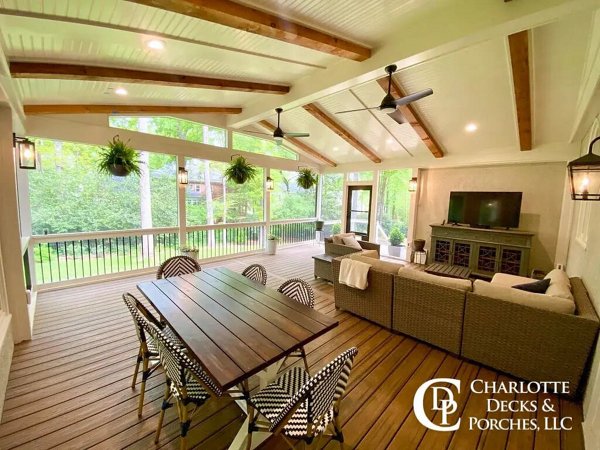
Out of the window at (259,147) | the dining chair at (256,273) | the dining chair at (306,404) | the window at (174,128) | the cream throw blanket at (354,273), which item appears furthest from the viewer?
the window at (259,147)

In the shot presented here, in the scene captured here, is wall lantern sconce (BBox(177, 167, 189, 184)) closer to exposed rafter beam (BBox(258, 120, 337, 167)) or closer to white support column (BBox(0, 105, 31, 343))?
exposed rafter beam (BBox(258, 120, 337, 167))

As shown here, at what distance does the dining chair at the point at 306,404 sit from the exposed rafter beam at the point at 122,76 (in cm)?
388

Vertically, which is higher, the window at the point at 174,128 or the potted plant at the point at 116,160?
the window at the point at 174,128

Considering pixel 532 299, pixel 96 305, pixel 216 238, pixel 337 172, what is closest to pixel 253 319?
pixel 532 299

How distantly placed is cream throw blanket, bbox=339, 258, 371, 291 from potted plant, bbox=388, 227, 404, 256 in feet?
14.6

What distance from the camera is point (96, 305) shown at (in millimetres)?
3771

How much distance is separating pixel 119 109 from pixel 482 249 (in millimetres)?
7749

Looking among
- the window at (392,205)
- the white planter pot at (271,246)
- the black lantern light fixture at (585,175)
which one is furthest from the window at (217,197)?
the black lantern light fixture at (585,175)

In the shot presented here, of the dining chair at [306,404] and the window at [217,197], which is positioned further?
the window at [217,197]

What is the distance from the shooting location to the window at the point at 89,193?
4.30 metres

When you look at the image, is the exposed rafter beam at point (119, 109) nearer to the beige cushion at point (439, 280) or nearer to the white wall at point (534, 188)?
the beige cushion at point (439, 280)

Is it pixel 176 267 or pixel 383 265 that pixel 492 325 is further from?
pixel 176 267

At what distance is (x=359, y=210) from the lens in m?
8.34

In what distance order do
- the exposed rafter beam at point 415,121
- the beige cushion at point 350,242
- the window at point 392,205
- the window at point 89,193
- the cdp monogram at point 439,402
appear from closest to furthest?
the cdp monogram at point 439,402 → the exposed rafter beam at point 415,121 → the window at point 89,193 → the beige cushion at point 350,242 → the window at point 392,205
